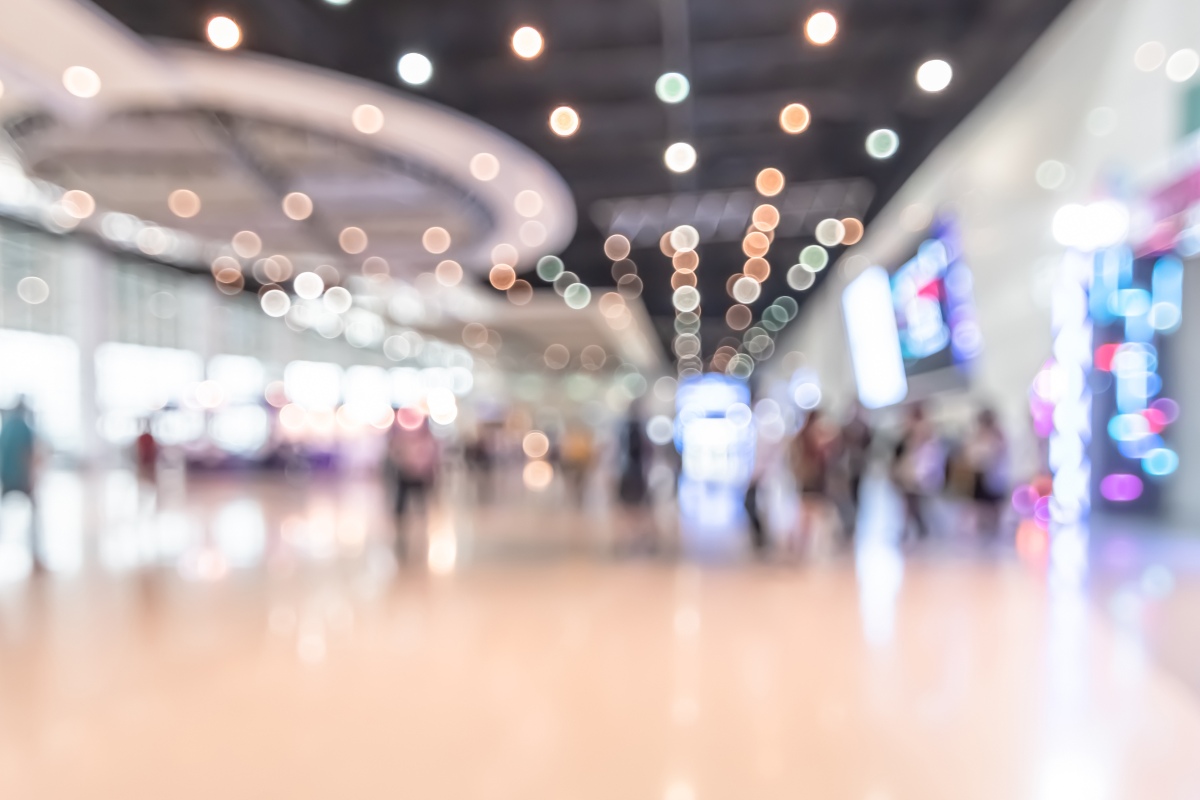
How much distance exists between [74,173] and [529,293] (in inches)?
459

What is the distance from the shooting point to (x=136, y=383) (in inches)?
846

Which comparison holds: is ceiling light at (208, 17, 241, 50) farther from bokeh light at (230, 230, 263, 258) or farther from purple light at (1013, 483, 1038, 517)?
purple light at (1013, 483, 1038, 517)

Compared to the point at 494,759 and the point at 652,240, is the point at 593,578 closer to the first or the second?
the point at 494,759

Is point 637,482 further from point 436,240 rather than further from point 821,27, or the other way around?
point 436,240

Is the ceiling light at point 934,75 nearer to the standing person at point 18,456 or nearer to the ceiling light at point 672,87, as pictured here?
the ceiling light at point 672,87

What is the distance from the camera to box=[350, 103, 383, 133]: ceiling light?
29.8 ft

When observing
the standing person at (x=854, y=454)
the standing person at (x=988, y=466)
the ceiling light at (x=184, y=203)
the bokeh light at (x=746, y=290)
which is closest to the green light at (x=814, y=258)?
the bokeh light at (x=746, y=290)

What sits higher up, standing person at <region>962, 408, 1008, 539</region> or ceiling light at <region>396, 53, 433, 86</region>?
ceiling light at <region>396, 53, 433, 86</region>

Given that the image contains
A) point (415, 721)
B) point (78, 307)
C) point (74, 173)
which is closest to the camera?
point (415, 721)

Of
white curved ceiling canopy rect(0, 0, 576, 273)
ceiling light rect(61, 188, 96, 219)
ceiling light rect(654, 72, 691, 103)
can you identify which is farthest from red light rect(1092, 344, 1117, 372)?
ceiling light rect(61, 188, 96, 219)

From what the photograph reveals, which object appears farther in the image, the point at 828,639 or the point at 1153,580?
the point at 1153,580

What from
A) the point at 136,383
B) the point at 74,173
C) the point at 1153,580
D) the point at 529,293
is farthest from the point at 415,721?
the point at 136,383

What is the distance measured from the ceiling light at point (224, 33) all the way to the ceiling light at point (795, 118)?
577cm

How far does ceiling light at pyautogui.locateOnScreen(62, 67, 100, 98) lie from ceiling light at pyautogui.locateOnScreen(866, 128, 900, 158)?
8.58 metres
